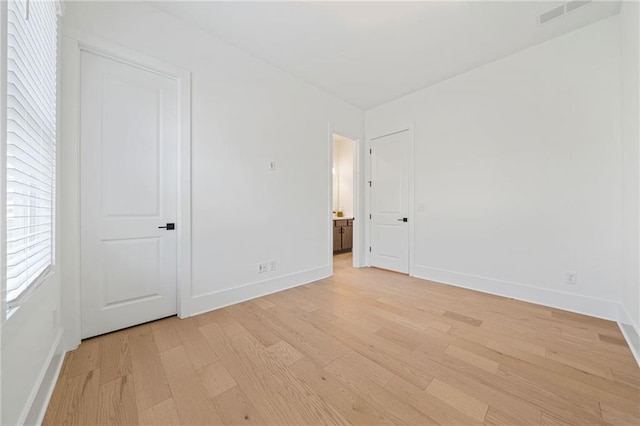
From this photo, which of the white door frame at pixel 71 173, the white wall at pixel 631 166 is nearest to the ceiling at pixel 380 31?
the white wall at pixel 631 166

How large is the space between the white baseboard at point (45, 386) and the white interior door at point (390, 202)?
3.67 m

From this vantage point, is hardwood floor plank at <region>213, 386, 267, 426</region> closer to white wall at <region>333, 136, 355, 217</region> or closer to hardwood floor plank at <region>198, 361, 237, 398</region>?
hardwood floor plank at <region>198, 361, 237, 398</region>

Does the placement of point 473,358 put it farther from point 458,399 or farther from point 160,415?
point 160,415

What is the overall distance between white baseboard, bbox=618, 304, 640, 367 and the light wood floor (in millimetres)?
47

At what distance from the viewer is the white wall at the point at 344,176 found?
6246 millimetres

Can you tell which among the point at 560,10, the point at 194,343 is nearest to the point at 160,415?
the point at 194,343

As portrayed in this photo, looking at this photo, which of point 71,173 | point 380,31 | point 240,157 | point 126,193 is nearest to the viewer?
point 71,173

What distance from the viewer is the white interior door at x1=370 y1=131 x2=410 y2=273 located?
3738mm

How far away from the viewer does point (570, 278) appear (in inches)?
95.3

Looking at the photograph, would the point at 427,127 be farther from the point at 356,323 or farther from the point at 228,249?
the point at 228,249

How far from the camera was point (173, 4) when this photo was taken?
2.06 m

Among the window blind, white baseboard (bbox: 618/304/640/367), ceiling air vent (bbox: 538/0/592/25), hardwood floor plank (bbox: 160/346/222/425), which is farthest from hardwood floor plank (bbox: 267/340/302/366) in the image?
ceiling air vent (bbox: 538/0/592/25)

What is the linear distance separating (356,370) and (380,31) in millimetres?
2923

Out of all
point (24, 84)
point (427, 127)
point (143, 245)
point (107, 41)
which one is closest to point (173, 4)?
point (107, 41)
